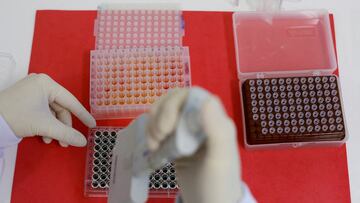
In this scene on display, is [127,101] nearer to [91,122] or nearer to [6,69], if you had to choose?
[91,122]

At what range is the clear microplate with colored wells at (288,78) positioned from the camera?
976 mm

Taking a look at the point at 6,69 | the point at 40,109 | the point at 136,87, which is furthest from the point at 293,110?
the point at 6,69

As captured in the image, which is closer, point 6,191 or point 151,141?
point 151,141

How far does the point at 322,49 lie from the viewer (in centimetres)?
108

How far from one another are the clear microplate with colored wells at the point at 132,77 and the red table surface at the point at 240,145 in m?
0.04

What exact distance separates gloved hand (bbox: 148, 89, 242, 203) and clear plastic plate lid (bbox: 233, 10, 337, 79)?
0.52 m

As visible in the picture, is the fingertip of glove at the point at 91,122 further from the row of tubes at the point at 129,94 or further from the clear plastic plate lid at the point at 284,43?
the clear plastic plate lid at the point at 284,43

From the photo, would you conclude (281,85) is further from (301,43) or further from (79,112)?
(79,112)

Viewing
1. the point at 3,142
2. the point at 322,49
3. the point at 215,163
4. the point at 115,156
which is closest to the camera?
the point at 215,163

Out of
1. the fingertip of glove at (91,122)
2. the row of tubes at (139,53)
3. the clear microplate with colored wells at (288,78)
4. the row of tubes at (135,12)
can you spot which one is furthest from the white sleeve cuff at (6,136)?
the clear microplate with colored wells at (288,78)

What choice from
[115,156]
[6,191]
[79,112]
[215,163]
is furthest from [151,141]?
[6,191]

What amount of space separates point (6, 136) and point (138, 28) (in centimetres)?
44

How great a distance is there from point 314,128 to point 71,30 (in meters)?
0.68

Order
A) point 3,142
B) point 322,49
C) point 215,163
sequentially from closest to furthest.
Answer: point 215,163
point 3,142
point 322,49
